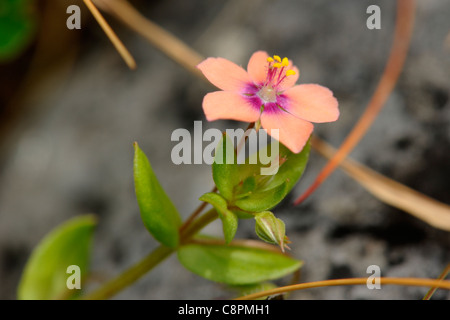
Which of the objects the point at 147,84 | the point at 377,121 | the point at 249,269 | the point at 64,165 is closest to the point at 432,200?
the point at 377,121

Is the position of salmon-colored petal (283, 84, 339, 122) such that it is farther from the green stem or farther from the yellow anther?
the green stem

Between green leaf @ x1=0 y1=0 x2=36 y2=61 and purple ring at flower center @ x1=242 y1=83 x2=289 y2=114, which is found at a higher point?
green leaf @ x1=0 y1=0 x2=36 y2=61

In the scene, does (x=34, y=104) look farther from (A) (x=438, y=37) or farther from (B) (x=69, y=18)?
(A) (x=438, y=37)

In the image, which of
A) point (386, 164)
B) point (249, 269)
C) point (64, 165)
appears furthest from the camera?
point (64, 165)

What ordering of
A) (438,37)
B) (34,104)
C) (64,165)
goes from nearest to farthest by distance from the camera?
(438,37)
(64,165)
(34,104)

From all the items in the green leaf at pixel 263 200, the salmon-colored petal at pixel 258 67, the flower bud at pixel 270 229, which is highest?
the salmon-colored petal at pixel 258 67

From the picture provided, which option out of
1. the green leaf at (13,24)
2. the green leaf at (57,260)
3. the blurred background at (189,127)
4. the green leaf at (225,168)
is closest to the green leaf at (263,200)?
the green leaf at (225,168)

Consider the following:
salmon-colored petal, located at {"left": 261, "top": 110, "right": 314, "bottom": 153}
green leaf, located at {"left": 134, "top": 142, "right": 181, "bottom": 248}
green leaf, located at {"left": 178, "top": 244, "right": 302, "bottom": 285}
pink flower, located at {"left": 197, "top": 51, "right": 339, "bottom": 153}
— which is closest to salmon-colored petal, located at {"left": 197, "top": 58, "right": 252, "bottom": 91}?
pink flower, located at {"left": 197, "top": 51, "right": 339, "bottom": 153}

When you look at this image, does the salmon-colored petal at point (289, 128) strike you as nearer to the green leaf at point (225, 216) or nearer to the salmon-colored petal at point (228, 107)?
the salmon-colored petal at point (228, 107)
